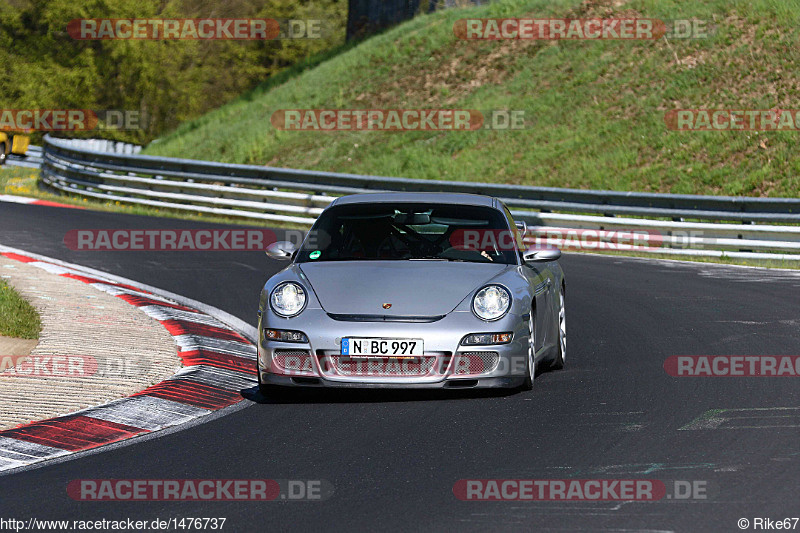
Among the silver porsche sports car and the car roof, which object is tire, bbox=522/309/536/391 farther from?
the car roof

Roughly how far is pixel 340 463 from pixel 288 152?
2595cm

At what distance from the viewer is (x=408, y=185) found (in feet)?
71.8

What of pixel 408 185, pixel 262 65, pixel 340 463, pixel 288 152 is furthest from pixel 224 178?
pixel 262 65

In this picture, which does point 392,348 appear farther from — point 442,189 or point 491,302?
point 442,189

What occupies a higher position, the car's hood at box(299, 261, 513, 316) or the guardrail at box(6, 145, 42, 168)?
the guardrail at box(6, 145, 42, 168)

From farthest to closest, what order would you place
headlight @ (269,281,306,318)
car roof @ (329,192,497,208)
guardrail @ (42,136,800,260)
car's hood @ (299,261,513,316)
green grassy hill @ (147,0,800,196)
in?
green grassy hill @ (147,0,800,196) < guardrail @ (42,136,800,260) < car roof @ (329,192,497,208) < headlight @ (269,281,306,318) < car's hood @ (299,261,513,316)

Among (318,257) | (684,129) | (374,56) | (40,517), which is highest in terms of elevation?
(374,56)

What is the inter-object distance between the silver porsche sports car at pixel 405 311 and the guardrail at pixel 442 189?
10013mm

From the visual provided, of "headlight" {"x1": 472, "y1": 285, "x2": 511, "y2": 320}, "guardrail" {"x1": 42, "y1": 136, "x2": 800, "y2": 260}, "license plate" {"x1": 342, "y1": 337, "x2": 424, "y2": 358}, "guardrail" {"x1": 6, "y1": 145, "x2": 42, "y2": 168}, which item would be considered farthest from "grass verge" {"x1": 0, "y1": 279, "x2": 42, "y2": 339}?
"guardrail" {"x1": 6, "y1": 145, "x2": 42, "y2": 168}

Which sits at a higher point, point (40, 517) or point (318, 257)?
point (318, 257)

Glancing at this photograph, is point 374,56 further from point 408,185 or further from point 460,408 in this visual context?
point 460,408

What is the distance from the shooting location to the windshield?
8570 mm

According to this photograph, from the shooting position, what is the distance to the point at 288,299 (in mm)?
7902

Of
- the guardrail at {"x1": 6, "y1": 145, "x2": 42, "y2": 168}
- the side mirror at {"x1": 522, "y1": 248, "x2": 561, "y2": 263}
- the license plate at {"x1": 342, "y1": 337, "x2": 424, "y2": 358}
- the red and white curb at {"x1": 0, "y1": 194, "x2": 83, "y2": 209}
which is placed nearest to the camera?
the license plate at {"x1": 342, "y1": 337, "x2": 424, "y2": 358}
